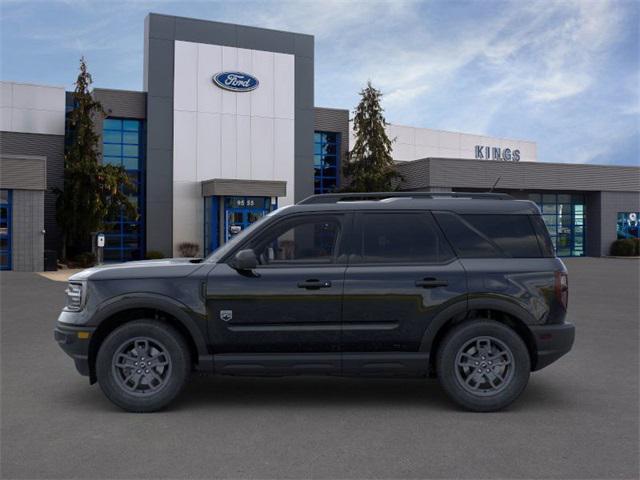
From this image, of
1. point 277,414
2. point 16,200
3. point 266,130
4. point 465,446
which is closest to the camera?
point 465,446

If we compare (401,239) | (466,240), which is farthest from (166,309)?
(466,240)

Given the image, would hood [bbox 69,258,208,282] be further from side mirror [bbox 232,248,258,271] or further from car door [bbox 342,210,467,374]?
car door [bbox 342,210,467,374]

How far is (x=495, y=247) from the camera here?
20.2ft

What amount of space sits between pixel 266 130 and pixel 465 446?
31083 mm

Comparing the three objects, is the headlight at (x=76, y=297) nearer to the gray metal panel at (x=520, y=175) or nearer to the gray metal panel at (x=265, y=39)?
the gray metal panel at (x=520, y=175)

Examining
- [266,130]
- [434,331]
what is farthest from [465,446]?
[266,130]

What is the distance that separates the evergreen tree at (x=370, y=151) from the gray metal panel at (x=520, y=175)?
1932 mm

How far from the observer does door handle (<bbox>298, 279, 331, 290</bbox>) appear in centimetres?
590

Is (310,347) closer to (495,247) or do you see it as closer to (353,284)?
(353,284)

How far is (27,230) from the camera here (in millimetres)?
26297

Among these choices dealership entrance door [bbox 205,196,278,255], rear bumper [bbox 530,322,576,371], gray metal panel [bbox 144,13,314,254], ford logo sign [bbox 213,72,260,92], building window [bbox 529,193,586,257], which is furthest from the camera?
building window [bbox 529,193,586,257]

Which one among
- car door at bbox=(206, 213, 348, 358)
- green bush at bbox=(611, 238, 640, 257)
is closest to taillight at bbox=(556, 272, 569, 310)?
car door at bbox=(206, 213, 348, 358)

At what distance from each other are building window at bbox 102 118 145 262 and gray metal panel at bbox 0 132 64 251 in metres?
2.58

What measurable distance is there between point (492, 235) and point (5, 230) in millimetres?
24522
